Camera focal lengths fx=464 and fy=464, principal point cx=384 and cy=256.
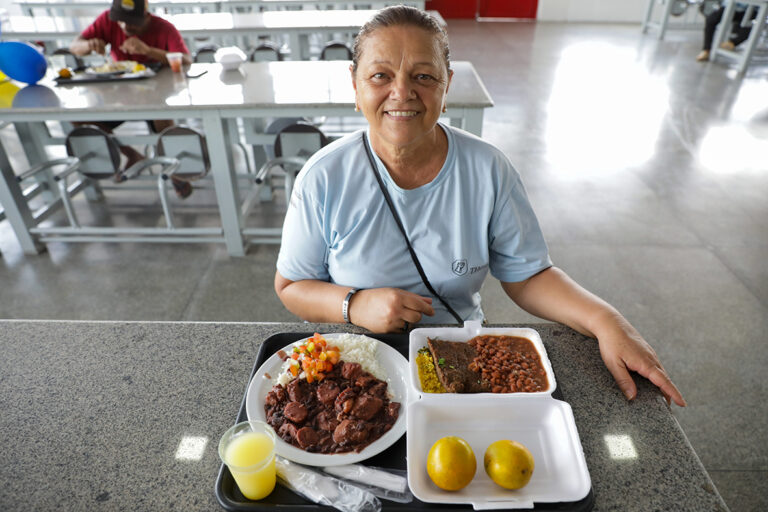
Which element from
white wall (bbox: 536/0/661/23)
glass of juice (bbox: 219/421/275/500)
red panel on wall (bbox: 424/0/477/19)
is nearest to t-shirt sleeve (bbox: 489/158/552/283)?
glass of juice (bbox: 219/421/275/500)

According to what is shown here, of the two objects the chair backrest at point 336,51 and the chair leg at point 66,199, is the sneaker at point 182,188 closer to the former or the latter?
the chair leg at point 66,199

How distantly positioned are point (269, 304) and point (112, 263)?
1149 millimetres

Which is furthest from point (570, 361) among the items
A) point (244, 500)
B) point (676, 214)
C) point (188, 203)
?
point (188, 203)

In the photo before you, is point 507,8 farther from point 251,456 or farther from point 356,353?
point 251,456

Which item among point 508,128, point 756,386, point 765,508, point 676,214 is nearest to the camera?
point 765,508

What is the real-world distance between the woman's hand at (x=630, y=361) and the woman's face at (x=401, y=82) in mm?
640

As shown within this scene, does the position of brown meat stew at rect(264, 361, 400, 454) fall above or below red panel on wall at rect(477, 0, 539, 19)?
above

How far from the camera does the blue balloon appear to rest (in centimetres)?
283

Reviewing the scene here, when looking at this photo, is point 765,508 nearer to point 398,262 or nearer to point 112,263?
point 398,262

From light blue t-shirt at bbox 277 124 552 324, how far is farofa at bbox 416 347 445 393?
0.32 m

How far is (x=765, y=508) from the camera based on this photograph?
1.62m

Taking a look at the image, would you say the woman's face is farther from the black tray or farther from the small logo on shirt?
the black tray

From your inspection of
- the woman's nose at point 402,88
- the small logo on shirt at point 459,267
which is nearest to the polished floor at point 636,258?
the small logo on shirt at point 459,267

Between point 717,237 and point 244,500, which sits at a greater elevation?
point 244,500
